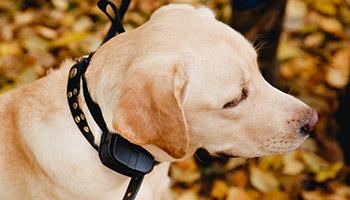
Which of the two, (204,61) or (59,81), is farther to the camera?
(59,81)

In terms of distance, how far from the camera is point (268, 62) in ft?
12.1

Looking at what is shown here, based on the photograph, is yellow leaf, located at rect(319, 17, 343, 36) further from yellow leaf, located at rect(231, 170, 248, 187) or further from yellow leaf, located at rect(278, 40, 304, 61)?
yellow leaf, located at rect(231, 170, 248, 187)

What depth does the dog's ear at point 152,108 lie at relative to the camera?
2027 mm

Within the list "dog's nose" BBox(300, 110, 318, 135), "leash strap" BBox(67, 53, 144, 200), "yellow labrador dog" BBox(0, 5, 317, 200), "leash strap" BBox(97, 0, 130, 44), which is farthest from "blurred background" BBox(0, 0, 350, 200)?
"leash strap" BBox(67, 53, 144, 200)

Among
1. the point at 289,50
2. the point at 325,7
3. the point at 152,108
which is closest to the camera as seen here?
the point at 152,108

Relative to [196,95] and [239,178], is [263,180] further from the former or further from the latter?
[196,95]

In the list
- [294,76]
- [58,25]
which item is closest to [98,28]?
[58,25]

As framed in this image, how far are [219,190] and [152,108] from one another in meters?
1.67

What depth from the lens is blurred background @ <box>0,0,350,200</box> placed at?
3.54 metres

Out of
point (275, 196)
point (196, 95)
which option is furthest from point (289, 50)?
point (196, 95)

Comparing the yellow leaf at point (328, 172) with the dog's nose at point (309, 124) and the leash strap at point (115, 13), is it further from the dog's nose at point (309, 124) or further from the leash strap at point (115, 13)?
the leash strap at point (115, 13)

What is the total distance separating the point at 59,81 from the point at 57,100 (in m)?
0.14

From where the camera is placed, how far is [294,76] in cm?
421

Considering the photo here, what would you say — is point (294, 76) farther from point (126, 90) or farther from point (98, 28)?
point (126, 90)
